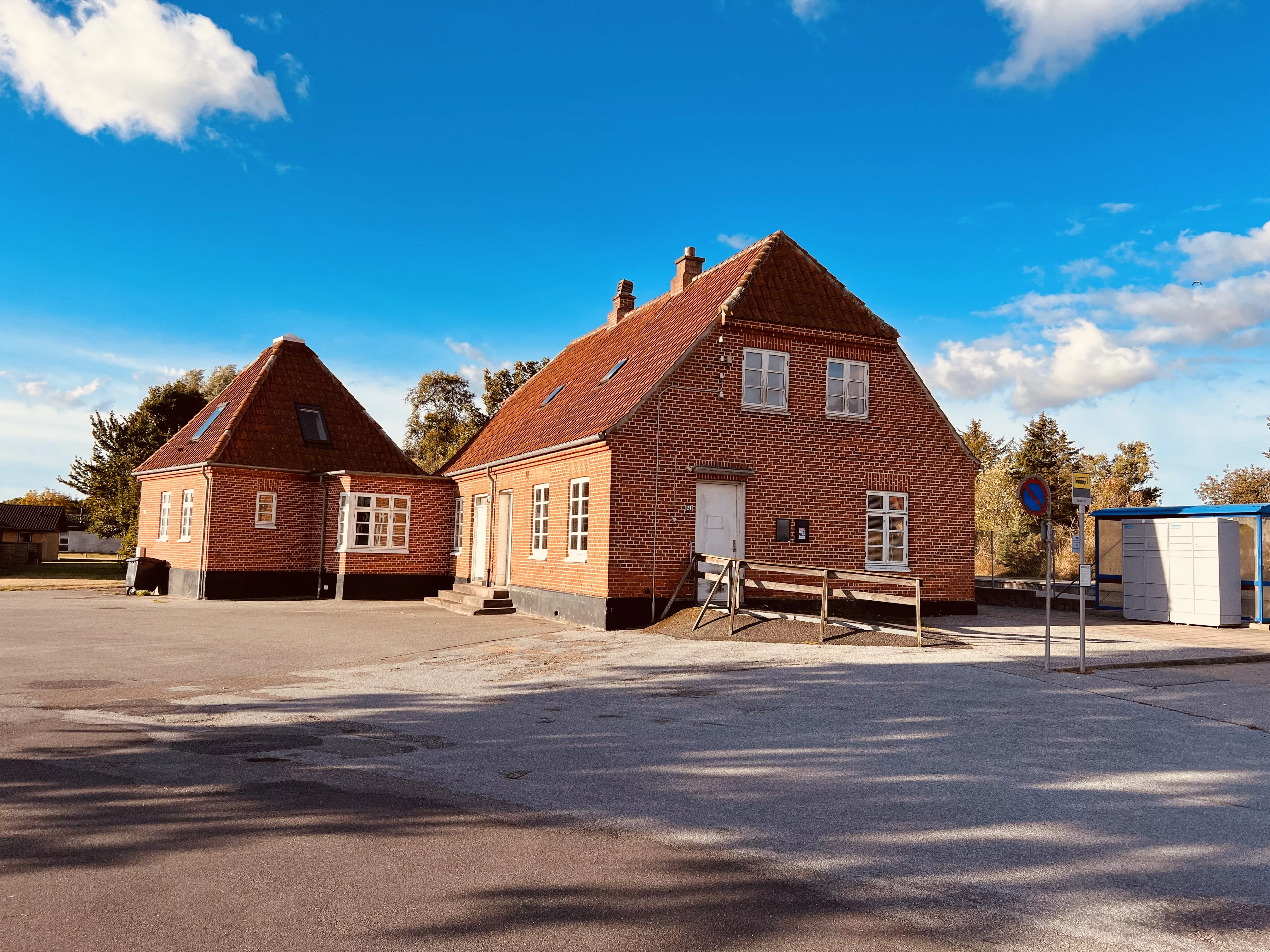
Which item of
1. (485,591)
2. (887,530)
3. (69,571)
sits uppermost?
(887,530)

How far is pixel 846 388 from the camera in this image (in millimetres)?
19219

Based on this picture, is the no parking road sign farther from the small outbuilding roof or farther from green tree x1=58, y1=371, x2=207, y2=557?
the small outbuilding roof

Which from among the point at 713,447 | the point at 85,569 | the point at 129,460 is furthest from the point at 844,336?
the point at 85,569

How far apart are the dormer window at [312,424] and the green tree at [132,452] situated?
1346cm

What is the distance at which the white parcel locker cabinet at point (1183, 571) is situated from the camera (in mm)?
18312

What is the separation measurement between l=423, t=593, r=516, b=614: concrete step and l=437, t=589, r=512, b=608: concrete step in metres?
0.03

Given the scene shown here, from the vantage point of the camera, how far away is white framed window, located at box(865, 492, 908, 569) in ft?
62.7

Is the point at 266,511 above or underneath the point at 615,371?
underneath

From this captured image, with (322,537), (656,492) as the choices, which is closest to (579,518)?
(656,492)

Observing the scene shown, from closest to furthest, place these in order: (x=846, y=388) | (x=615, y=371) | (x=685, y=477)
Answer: (x=685, y=477) < (x=846, y=388) < (x=615, y=371)

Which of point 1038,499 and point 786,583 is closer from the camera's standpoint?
point 1038,499

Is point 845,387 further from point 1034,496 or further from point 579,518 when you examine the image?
point 1034,496

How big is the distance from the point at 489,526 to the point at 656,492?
24.7 ft

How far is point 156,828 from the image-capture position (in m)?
5.19
